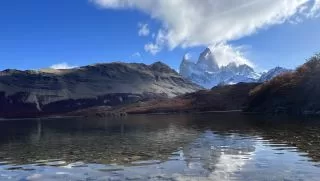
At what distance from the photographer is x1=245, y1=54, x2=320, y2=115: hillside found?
14588cm

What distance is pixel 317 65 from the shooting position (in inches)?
6093

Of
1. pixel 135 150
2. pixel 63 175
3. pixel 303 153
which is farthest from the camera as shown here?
pixel 135 150

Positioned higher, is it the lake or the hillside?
the hillside

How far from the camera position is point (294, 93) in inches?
6388

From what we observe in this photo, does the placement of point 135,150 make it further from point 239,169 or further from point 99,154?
point 239,169

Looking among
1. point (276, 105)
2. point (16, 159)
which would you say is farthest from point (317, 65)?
point (16, 159)

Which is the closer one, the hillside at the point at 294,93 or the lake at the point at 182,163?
the lake at the point at 182,163

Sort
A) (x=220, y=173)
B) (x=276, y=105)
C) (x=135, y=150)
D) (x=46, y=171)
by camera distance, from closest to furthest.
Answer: (x=220, y=173)
(x=46, y=171)
(x=135, y=150)
(x=276, y=105)

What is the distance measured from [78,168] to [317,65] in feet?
433

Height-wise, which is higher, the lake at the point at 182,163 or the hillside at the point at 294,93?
the hillside at the point at 294,93

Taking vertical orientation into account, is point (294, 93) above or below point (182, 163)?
above

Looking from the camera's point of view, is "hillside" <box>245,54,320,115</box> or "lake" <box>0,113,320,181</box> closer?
"lake" <box>0,113,320,181</box>

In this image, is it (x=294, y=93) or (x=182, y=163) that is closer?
(x=182, y=163)

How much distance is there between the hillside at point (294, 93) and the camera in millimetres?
145875
